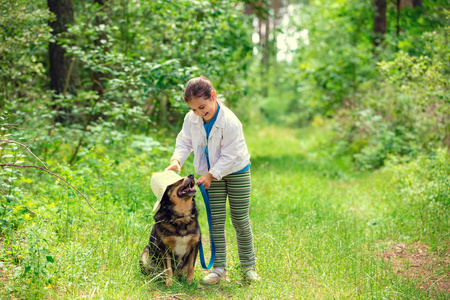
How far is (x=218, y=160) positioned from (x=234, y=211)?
62 cm

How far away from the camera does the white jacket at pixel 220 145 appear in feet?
11.9

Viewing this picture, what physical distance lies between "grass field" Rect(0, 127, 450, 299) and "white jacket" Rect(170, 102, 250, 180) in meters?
1.12

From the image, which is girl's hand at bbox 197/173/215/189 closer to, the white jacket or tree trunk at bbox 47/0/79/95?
the white jacket

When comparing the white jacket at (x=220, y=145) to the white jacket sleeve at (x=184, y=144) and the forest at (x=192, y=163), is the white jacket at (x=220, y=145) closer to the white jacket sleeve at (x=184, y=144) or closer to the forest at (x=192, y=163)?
the white jacket sleeve at (x=184, y=144)

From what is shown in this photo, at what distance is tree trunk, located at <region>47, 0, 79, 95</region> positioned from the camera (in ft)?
25.9

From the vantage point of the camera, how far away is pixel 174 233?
11.6 ft

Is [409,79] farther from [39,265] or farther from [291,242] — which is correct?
[39,265]

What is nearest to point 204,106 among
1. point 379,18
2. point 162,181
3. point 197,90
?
point 197,90

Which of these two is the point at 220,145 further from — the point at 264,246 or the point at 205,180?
the point at 264,246

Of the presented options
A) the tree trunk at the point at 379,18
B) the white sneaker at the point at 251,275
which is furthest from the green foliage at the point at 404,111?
the white sneaker at the point at 251,275

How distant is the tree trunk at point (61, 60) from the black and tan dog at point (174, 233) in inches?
211

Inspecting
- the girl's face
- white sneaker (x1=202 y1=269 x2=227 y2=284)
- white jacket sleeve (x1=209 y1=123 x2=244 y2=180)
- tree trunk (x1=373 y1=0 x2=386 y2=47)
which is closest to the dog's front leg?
white sneaker (x1=202 y1=269 x2=227 y2=284)

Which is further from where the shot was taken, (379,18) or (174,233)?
(379,18)

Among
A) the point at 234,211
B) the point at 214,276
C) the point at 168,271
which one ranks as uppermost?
the point at 234,211
